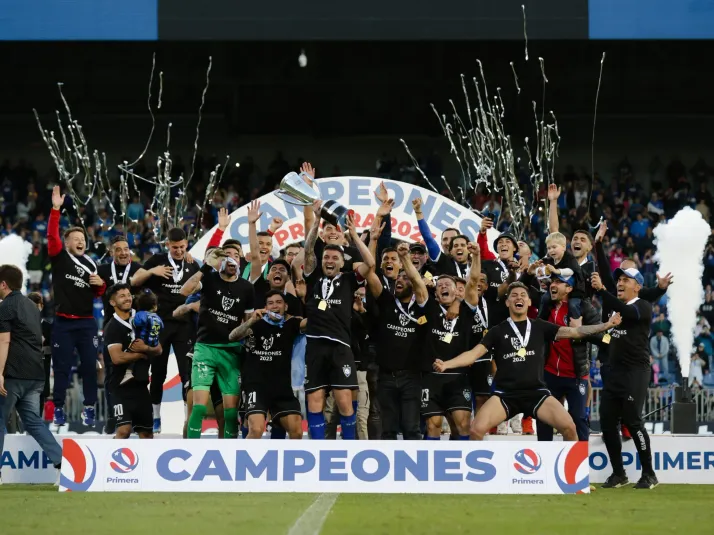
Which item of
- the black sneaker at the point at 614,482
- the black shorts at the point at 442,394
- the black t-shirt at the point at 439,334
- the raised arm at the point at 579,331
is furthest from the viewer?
the black t-shirt at the point at 439,334

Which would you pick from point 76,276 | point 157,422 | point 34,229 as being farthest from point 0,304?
point 34,229

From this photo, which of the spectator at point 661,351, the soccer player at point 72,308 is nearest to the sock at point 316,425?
the soccer player at point 72,308

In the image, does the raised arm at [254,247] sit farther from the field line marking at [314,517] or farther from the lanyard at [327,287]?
the field line marking at [314,517]

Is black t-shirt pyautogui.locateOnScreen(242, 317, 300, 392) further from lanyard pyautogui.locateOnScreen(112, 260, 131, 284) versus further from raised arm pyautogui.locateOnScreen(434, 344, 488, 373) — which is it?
lanyard pyautogui.locateOnScreen(112, 260, 131, 284)

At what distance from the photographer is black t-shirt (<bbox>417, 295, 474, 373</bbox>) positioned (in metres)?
12.6

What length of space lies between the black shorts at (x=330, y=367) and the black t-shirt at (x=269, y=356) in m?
0.29

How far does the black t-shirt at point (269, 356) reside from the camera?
12.4 m

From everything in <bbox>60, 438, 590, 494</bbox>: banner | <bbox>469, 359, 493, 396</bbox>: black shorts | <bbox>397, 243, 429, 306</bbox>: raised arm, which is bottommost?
<bbox>60, 438, 590, 494</bbox>: banner

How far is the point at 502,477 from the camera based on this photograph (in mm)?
11148

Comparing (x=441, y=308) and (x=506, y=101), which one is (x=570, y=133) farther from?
(x=441, y=308)

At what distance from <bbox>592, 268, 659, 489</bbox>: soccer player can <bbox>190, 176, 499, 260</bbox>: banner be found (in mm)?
4632

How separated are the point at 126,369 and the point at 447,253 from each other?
375 cm

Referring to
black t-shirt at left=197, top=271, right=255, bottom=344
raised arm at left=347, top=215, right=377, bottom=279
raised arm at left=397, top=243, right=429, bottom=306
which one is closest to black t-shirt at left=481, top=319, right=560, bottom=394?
raised arm at left=397, top=243, right=429, bottom=306

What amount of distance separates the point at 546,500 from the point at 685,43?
16.6 meters
